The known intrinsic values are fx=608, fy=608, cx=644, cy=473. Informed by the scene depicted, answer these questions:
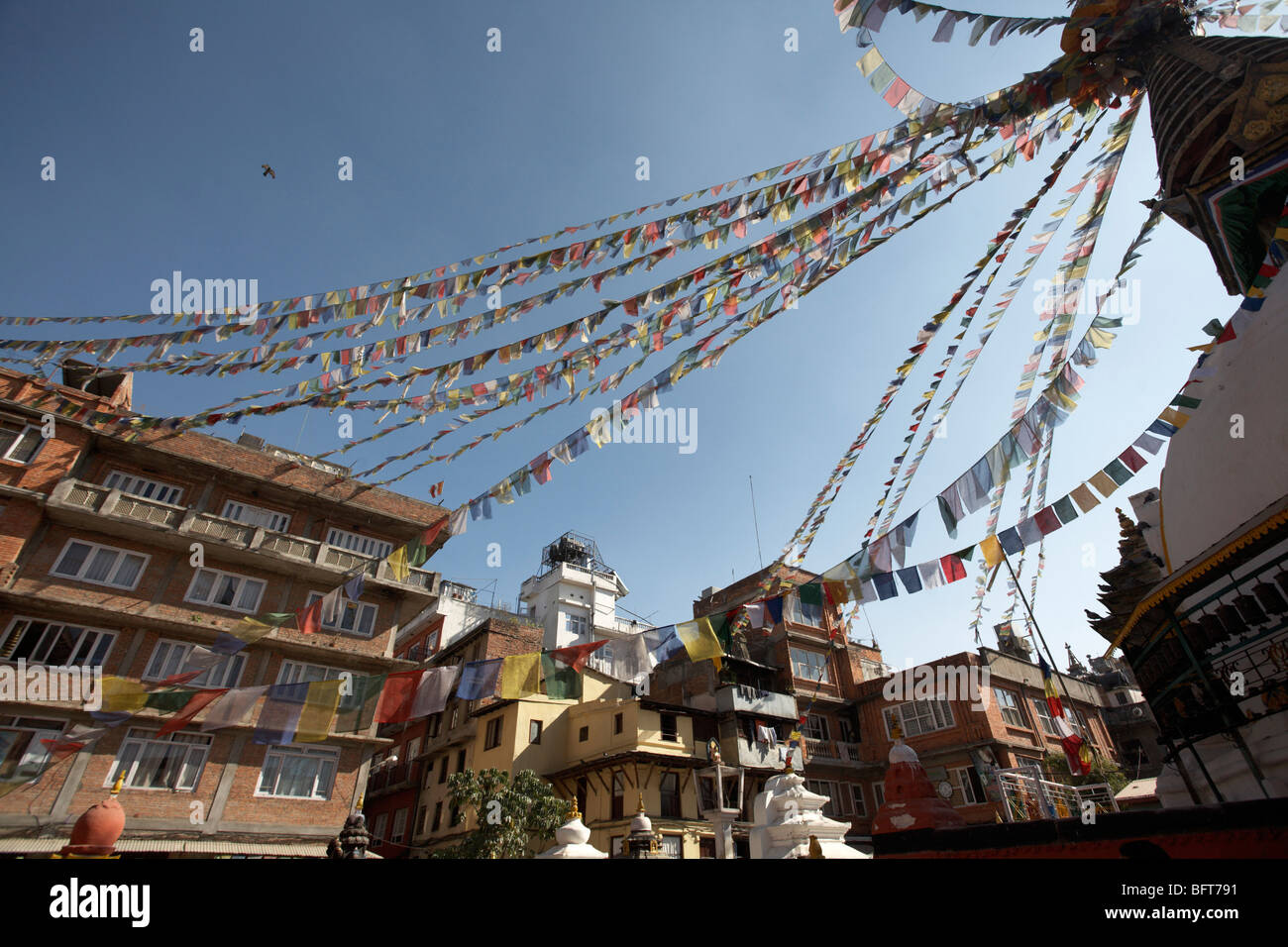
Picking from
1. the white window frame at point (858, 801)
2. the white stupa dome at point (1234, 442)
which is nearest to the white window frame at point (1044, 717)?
the white window frame at point (858, 801)

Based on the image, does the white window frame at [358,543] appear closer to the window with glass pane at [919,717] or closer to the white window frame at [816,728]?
the white window frame at [816,728]

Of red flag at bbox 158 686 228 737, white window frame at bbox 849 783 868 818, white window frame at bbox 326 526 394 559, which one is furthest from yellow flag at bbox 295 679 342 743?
white window frame at bbox 849 783 868 818

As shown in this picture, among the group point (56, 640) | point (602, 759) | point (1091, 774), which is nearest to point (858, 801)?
point (1091, 774)

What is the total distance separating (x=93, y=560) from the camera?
60.5 ft

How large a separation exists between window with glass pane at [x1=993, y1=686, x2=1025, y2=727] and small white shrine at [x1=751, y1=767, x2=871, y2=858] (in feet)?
73.1

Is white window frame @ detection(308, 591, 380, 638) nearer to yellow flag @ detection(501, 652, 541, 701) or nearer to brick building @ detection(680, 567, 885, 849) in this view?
yellow flag @ detection(501, 652, 541, 701)

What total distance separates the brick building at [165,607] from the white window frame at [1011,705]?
25858 millimetres

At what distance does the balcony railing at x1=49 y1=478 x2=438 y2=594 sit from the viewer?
59.5ft

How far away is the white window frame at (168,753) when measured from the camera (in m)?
16.6

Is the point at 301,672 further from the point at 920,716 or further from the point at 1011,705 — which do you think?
the point at 1011,705

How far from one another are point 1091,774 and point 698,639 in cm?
2549

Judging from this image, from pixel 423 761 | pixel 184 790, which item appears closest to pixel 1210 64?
pixel 184 790

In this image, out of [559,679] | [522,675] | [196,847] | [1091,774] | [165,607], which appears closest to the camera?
[559,679]
